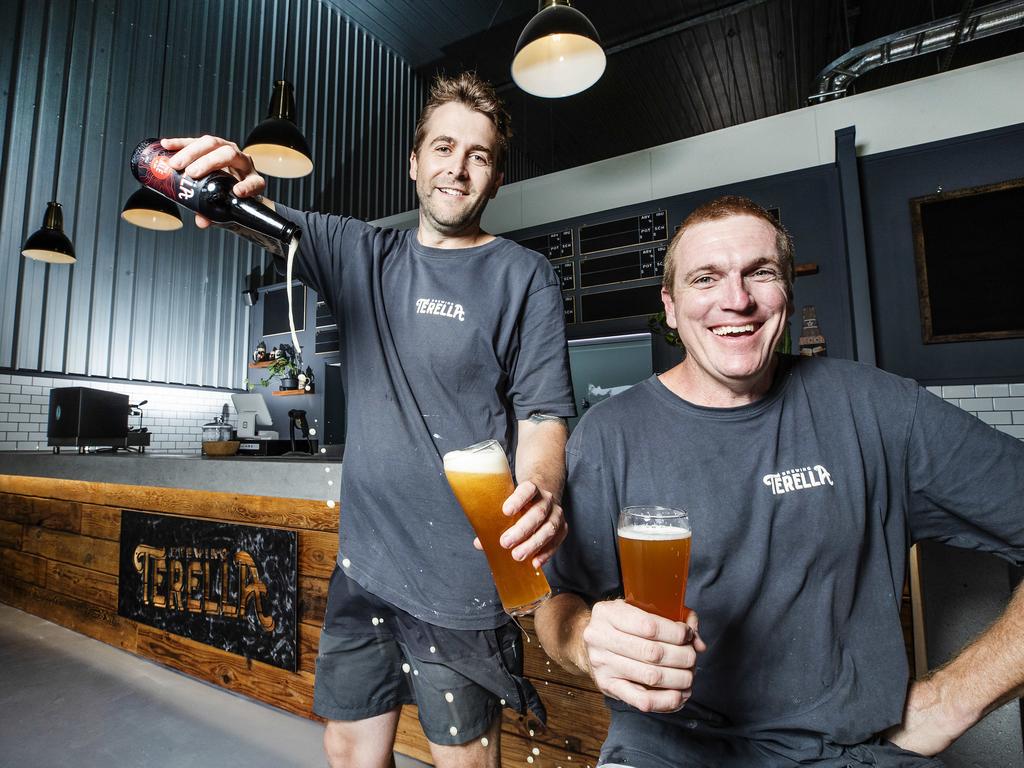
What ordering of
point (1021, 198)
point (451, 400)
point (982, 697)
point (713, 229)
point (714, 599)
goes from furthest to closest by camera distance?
point (1021, 198) → point (451, 400) → point (713, 229) → point (714, 599) → point (982, 697)

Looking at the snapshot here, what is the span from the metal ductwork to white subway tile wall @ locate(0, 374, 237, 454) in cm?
643

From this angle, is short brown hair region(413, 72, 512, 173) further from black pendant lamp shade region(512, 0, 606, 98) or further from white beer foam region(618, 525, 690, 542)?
black pendant lamp shade region(512, 0, 606, 98)

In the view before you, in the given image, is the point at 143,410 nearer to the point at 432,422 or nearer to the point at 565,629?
the point at 432,422

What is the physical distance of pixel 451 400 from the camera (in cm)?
126

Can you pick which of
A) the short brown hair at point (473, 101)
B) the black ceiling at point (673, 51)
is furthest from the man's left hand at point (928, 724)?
the black ceiling at point (673, 51)

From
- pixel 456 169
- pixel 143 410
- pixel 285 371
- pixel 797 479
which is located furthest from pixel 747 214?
pixel 143 410

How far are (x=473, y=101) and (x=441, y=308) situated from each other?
0.50 m

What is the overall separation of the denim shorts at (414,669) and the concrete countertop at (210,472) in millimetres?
753

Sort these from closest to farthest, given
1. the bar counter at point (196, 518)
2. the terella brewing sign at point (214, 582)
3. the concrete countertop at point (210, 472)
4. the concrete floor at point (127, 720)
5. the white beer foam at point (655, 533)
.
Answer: the white beer foam at point (655, 533) < the bar counter at point (196, 518) < the concrete countertop at point (210, 472) < the concrete floor at point (127, 720) < the terella brewing sign at point (214, 582)

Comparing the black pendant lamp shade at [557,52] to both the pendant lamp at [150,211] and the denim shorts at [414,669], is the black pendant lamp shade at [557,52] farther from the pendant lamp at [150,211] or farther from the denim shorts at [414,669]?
the pendant lamp at [150,211]

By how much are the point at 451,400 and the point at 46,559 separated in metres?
3.47

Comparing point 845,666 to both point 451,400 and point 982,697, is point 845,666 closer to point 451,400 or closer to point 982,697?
point 982,697

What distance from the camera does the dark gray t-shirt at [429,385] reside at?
1226 millimetres

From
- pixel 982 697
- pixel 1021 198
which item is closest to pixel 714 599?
pixel 982 697
